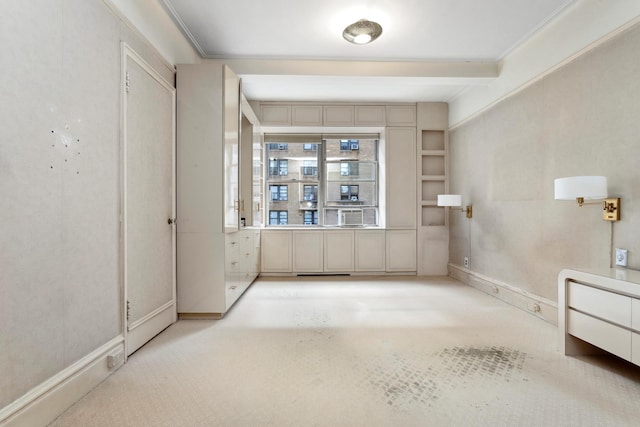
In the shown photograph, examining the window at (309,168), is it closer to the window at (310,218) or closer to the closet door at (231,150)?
the window at (310,218)

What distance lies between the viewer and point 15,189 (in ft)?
4.30

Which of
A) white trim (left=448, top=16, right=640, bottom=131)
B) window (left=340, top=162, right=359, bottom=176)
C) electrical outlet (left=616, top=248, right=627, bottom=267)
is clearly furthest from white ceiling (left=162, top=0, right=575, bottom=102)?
electrical outlet (left=616, top=248, right=627, bottom=267)

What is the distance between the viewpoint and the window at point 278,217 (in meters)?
5.31

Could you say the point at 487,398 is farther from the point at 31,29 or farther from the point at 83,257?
the point at 31,29

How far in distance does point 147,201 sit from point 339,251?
312cm

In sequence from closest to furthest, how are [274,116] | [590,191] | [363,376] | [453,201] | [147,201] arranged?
1. [363,376]
2. [590,191]
3. [147,201]
4. [453,201]
5. [274,116]

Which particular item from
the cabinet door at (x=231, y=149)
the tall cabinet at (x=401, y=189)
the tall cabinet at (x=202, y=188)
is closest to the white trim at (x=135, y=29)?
the tall cabinet at (x=202, y=188)

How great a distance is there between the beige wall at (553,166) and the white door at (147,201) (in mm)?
3576

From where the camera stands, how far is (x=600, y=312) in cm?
191

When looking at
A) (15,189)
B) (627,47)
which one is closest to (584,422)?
(627,47)

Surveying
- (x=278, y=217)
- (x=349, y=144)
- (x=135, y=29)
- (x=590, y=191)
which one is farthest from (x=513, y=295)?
(x=135, y=29)

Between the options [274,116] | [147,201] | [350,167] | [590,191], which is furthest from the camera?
[350,167]

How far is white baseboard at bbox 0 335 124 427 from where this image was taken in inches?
51.3

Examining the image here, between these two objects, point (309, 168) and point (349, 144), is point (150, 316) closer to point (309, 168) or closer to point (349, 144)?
point (309, 168)
